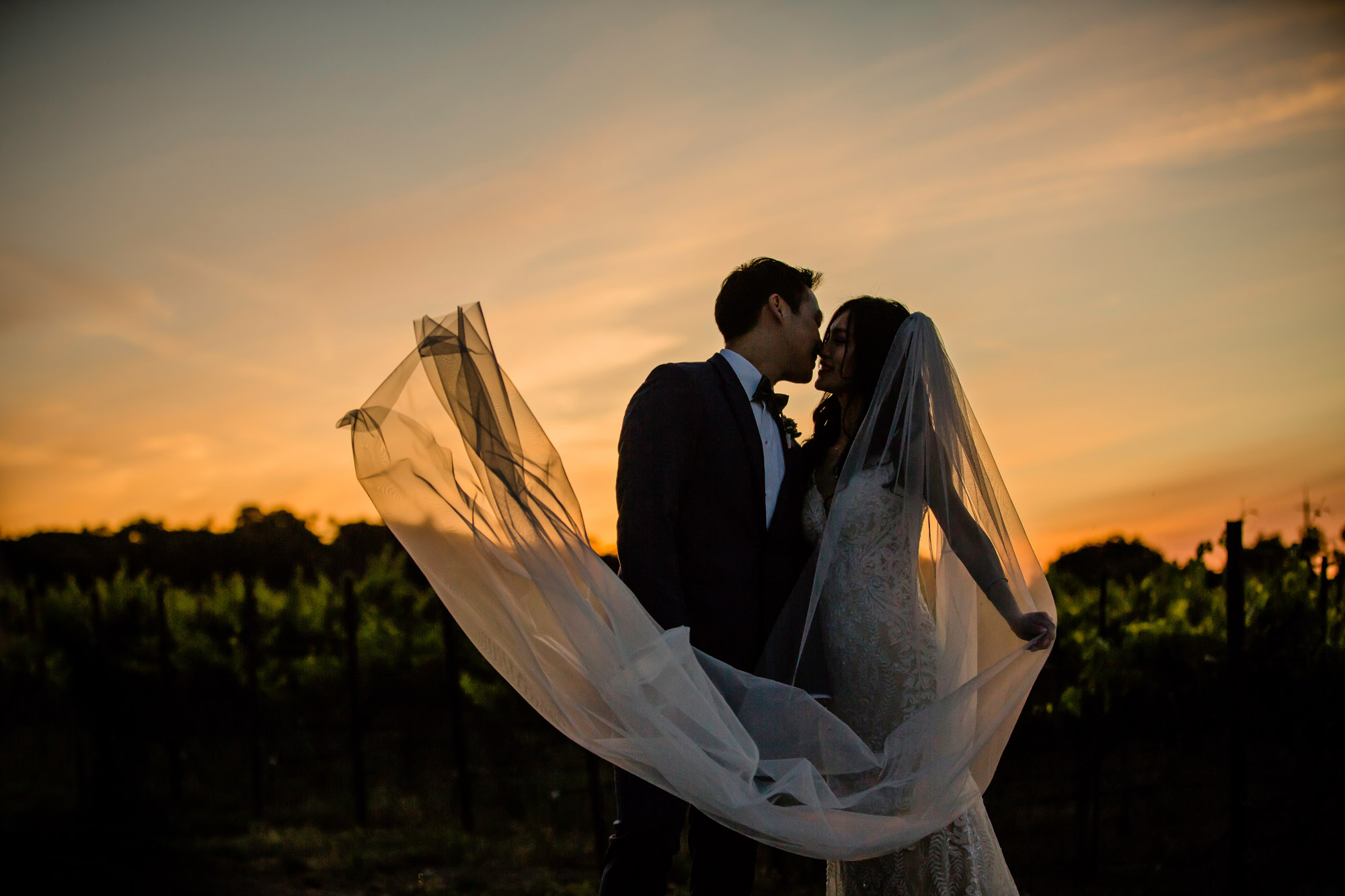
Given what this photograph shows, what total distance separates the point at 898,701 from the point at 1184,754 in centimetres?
670

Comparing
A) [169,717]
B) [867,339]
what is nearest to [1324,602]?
[867,339]

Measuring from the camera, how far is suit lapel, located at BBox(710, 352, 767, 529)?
3.11 meters

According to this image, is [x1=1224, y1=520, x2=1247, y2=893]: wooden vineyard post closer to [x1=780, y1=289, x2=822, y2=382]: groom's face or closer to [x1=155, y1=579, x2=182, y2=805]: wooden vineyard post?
[x1=780, y1=289, x2=822, y2=382]: groom's face

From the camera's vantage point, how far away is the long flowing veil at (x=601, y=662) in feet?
8.88

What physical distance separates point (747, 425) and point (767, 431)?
12cm

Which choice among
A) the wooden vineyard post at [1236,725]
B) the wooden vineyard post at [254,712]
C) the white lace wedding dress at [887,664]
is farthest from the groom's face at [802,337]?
the wooden vineyard post at [254,712]

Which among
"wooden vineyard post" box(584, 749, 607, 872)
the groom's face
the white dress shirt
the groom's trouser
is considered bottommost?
"wooden vineyard post" box(584, 749, 607, 872)

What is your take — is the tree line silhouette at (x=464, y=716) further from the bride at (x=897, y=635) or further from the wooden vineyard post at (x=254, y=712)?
the bride at (x=897, y=635)

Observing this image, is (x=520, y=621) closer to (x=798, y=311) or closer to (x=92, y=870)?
(x=798, y=311)

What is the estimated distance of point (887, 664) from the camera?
3.02 m

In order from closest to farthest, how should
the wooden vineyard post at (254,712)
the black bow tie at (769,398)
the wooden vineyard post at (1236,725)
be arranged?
the black bow tie at (769,398)
the wooden vineyard post at (1236,725)
the wooden vineyard post at (254,712)

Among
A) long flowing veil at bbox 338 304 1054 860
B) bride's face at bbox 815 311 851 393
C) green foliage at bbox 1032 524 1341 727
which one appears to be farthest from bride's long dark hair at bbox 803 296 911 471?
Result: green foliage at bbox 1032 524 1341 727

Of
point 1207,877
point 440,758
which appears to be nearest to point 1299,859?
point 1207,877

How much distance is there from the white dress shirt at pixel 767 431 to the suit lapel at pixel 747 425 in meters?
0.03
